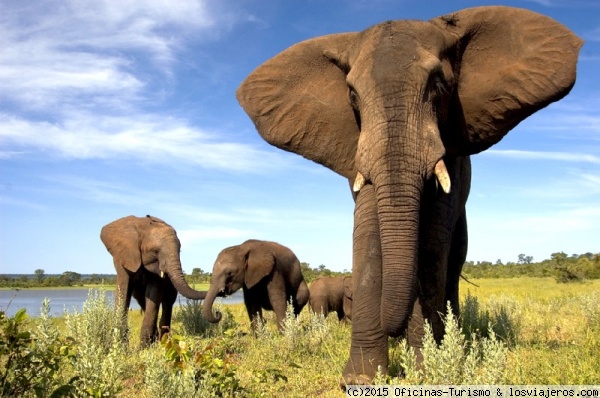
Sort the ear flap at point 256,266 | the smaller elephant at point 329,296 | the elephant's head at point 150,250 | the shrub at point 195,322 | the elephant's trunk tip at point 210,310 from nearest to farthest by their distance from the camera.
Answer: the elephant's trunk tip at point 210,310, the elephant's head at point 150,250, the shrub at point 195,322, the ear flap at point 256,266, the smaller elephant at point 329,296

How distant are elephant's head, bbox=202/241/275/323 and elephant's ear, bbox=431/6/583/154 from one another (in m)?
8.19

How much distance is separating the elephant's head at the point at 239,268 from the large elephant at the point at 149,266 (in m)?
0.65

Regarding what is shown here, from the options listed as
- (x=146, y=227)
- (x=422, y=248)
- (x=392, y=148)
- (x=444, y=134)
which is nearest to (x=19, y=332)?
(x=392, y=148)

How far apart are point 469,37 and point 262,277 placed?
8659 mm

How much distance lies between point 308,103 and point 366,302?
2352mm

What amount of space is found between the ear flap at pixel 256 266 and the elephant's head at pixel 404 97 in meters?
7.09

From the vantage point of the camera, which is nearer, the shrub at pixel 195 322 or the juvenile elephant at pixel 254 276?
the shrub at pixel 195 322

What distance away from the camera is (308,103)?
635 centimetres

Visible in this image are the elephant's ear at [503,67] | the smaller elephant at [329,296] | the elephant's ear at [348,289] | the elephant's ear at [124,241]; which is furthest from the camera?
the smaller elephant at [329,296]

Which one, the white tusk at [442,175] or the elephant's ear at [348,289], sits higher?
the white tusk at [442,175]

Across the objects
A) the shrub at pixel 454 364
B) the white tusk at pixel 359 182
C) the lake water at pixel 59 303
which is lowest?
the lake water at pixel 59 303

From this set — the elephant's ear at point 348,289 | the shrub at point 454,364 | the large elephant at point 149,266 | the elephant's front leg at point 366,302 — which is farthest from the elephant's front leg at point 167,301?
the shrub at point 454,364

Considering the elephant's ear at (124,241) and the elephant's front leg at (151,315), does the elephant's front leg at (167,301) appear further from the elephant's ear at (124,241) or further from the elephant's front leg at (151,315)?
the elephant's ear at (124,241)

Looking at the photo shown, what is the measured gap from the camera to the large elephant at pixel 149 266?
38.8 feet
